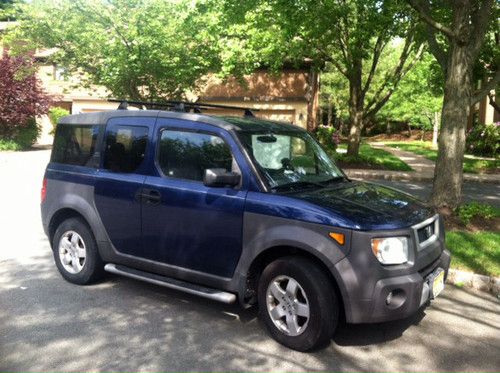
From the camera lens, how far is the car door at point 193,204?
13.8 ft

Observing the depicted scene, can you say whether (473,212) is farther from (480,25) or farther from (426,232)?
(426,232)

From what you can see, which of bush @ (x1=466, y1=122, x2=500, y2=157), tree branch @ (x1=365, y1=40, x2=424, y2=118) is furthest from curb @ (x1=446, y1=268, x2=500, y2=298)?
bush @ (x1=466, y1=122, x2=500, y2=157)

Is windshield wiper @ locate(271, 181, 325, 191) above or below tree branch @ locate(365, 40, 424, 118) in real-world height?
below

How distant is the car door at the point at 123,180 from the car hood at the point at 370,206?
1.67m

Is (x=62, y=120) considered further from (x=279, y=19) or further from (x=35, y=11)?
(x=35, y=11)

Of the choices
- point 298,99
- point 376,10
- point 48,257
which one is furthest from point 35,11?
point 48,257

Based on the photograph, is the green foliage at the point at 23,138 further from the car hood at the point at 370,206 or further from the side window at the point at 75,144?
the car hood at the point at 370,206

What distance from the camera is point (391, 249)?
3.70 meters

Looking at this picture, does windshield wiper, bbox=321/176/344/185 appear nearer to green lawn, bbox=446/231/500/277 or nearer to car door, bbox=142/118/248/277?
car door, bbox=142/118/248/277

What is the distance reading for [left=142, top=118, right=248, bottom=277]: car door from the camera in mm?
4195

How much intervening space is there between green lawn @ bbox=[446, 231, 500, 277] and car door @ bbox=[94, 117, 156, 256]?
361cm

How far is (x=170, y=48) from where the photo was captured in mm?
17781

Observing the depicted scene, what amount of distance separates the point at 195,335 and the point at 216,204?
3.62 ft

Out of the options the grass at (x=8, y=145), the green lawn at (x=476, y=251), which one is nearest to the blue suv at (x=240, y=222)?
the green lawn at (x=476, y=251)
